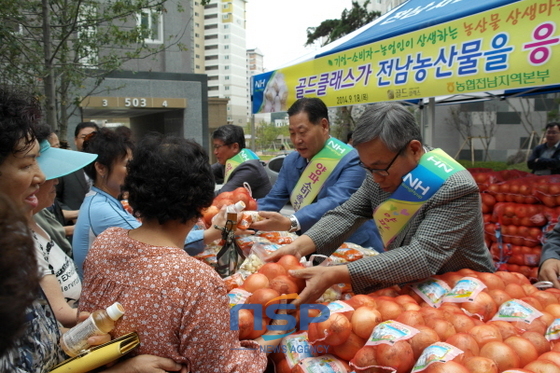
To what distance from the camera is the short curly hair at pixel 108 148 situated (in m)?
2.41

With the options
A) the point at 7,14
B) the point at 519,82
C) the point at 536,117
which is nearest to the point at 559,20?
the point at 519,82

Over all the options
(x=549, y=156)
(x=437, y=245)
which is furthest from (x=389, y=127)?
(x=549, y=156)

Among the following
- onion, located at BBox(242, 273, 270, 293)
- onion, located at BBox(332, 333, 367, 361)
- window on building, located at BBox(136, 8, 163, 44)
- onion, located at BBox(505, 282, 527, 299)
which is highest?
window on building, located at BBox(136, 8, 163, 44)

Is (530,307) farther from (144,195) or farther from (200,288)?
(144,195)

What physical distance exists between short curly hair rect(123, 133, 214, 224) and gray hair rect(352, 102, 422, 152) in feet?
2.66

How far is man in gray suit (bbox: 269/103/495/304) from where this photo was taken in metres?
1.80

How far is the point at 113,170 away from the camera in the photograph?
7.86ft

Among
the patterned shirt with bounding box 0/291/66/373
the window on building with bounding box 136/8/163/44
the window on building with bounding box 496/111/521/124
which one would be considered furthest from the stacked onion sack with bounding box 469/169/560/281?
the window on building with bounding box 496/111/521/124

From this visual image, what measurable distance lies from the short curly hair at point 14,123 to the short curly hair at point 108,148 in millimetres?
866

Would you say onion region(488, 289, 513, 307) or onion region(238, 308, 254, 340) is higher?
onion region(488, 289, 513, 307)

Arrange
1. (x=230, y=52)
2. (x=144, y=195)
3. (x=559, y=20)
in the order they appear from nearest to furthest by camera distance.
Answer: (x=144, y=195)
(x=559, y=20)
(x=230, y=52)

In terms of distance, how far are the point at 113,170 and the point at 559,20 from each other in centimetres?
A: 329

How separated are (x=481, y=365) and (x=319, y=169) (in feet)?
6.66

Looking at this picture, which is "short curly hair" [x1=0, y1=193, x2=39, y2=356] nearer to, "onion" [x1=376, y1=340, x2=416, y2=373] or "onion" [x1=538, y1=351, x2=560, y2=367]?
"onion" [x1=376, y1=340, x2=416, y2=373]
